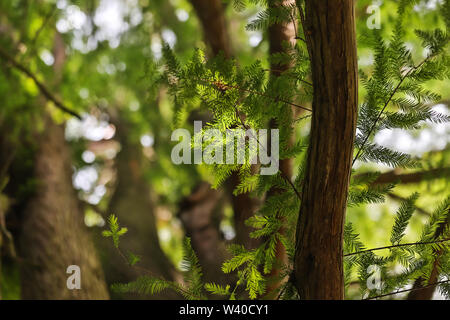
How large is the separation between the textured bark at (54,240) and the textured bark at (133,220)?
0.25 meters

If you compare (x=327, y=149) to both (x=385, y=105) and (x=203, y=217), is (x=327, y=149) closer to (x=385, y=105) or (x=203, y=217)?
(x=385, y=105)

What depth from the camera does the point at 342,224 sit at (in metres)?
1.24

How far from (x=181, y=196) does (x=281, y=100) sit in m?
3.59

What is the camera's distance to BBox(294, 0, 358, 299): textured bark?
3.61ft

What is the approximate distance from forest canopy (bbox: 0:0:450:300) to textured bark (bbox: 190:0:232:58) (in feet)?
0.04

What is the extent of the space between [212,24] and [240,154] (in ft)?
5.83

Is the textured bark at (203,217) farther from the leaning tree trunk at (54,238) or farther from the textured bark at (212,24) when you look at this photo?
the textured bark at (212,24)

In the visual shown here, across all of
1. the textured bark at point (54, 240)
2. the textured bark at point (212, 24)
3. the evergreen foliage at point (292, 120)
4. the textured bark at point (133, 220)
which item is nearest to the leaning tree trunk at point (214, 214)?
the textured bark at point (212, 24)

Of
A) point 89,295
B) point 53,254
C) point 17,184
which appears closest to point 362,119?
point 89,295

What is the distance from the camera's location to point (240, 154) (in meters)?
1.34

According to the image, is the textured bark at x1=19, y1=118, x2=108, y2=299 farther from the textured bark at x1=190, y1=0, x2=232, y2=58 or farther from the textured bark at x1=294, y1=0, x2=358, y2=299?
the textured bark at x1=294, y1=0, x2=358, y2=299

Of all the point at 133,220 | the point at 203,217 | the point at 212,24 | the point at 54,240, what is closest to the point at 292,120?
the point at 212,24
